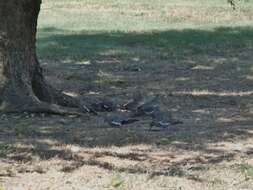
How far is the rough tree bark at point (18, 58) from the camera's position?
9.70 meters

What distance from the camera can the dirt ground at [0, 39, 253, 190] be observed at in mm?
6578

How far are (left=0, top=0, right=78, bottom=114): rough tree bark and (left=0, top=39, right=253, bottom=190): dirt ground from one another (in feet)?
0.67

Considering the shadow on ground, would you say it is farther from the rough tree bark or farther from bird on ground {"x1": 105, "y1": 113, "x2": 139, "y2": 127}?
the rough tree bark

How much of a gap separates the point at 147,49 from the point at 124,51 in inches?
21.6

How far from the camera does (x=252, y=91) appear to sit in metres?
12.1

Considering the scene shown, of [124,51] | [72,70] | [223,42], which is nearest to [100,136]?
[72,70]

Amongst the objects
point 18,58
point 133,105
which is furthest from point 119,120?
point 18,58

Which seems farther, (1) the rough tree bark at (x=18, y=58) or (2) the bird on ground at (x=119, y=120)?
(1) the rough tree bark at (x=18, y=58)

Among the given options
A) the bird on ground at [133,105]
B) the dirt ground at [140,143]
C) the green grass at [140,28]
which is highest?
the green grass at [140,28]

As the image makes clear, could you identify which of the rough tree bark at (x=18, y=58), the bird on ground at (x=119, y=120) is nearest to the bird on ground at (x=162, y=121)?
the bird on ground at (x=119, y=120)

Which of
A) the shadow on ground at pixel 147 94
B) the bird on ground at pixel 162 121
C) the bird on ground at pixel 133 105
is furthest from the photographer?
the bird on ground at pixel 133 105

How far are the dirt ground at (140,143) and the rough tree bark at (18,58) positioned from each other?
0.20m

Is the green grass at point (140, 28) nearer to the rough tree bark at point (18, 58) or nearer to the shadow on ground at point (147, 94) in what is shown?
the shadow on ground at point (147, 94)

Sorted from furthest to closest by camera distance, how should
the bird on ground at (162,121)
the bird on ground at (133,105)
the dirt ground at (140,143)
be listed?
the bird on ground at (133,105) < the bird on ground at (162,121) < the dirt ground at (140,143)
